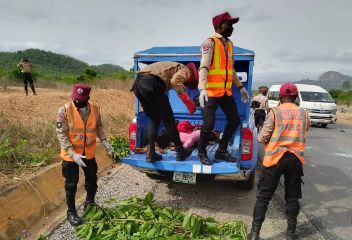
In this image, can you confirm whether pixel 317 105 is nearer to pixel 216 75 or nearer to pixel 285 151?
pixel 216 75

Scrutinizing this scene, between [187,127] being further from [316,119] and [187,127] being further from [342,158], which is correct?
[316,119]

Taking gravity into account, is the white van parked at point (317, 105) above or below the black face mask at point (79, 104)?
below

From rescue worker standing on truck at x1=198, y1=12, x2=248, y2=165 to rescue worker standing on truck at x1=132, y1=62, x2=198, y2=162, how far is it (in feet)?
0.75

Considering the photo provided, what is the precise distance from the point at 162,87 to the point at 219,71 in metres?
0.77

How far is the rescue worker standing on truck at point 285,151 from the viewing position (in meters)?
3.99

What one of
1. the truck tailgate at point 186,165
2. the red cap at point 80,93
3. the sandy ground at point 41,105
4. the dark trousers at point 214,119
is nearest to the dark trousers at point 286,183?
the truck tailgate at point 186,165

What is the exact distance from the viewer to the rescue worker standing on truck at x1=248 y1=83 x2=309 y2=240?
3.99m

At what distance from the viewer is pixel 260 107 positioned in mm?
9656

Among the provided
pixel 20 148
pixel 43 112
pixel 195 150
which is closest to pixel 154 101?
pixel 195 150

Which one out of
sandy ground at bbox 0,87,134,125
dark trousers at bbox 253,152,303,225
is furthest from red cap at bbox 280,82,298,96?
sandy ground at bbox 0,87,134,125

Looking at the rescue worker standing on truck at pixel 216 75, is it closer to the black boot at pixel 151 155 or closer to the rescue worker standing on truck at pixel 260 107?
the black boot at pixel 151 155

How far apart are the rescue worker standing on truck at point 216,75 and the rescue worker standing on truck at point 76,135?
132cm

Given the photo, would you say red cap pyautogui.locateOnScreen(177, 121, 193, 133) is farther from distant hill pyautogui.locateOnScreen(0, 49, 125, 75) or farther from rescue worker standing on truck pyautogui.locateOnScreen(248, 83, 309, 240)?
distant hill pyautogui.locateOnScreen(0, 49, 125, 75)

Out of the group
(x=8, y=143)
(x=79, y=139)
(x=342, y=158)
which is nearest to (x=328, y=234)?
(x=79, y=139)
